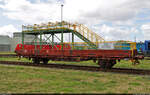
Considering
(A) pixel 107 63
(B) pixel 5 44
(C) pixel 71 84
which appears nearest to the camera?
(C) pixel 71 84

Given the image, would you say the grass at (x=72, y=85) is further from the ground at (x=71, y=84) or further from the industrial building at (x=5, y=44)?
the industrial building at (x=5, y=44)

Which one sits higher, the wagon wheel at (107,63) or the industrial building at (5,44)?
the industrial building at (5,44)

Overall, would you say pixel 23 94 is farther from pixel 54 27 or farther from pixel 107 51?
pixel 54 27

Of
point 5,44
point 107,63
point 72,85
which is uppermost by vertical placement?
point 5,44

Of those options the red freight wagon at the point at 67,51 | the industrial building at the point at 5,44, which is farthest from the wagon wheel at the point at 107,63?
the industrial building at the point at 5,44

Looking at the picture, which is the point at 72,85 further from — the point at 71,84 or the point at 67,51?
the point at 67,51

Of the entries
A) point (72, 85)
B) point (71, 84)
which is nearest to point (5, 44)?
point (71, 84)

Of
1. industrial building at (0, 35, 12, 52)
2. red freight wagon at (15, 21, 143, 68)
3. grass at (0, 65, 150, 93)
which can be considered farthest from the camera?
industrial building at (0, 35, 12, 52)

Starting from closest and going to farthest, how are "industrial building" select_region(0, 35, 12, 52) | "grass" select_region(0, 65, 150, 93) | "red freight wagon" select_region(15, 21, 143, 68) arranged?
"grass" select_region(0, 65, 150, 93) → "red freight wagon" select_region(15, 21, 143, 68) → "industrial building" select_region(0, 35, 12, 52)

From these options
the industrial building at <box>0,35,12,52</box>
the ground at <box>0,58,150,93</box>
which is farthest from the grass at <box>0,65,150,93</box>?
the industrial building at <box>0,35,12,52</box>

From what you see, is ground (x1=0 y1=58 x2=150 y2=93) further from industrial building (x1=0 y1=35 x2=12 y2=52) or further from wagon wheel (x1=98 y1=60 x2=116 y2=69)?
industrial building (x1=0 y1=35 x2=12 y2=52)

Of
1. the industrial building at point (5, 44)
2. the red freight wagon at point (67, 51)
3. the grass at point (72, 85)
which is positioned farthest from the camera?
the industrial building at point (5, 44)

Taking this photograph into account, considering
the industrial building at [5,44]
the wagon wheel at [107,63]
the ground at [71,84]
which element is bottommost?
the ground at [71,84]

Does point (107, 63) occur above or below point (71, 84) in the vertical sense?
above
